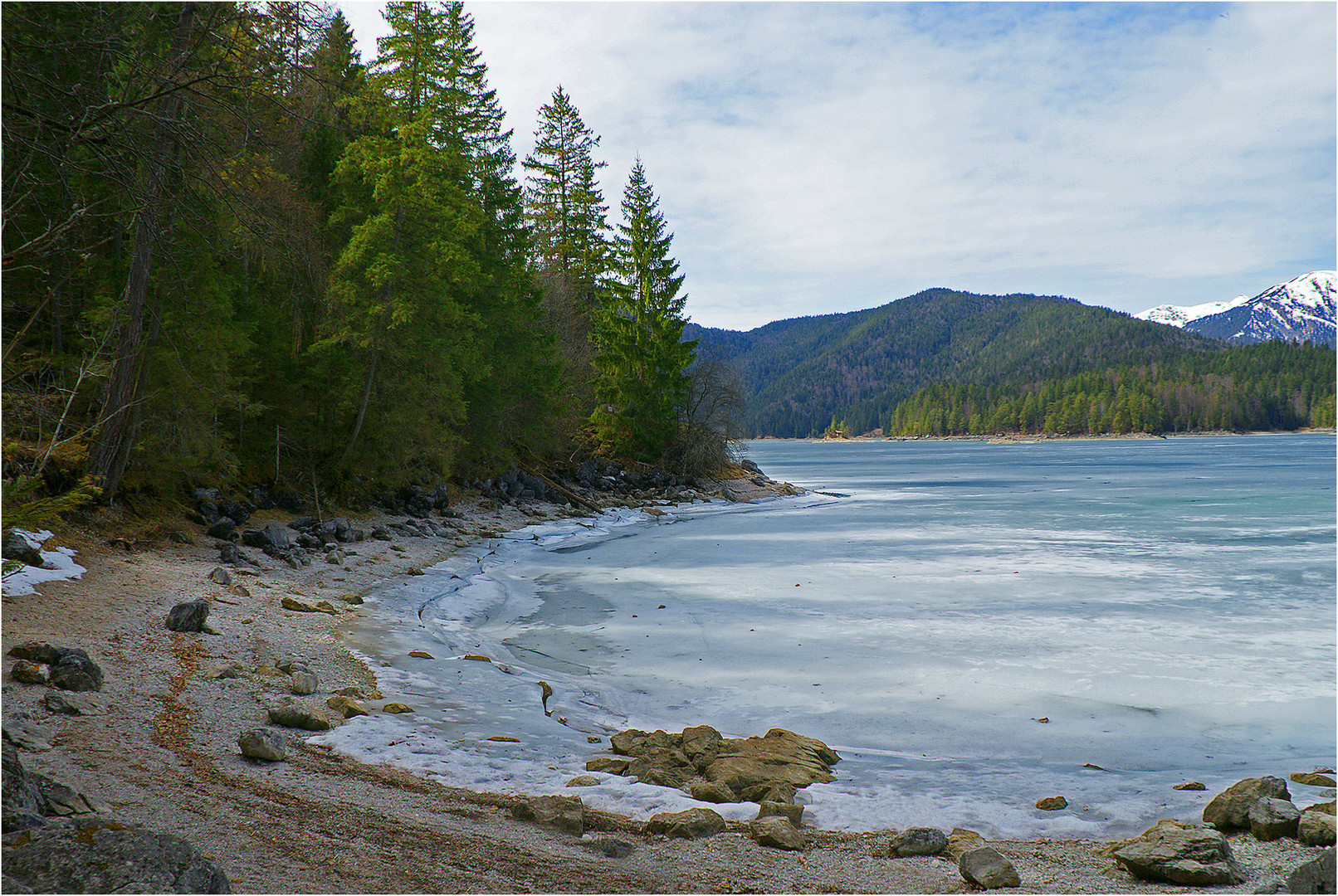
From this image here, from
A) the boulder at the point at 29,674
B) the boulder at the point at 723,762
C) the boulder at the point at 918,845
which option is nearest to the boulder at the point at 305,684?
the boulder at the point at 29,674

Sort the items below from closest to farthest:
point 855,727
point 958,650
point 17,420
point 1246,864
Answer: point 1246,864
point 17,420
point 855,727
point 958,650

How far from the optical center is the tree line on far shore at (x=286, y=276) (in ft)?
15.3

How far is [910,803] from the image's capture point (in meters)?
5.79

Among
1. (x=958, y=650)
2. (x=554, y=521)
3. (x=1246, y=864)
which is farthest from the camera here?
(x=554, y=521)

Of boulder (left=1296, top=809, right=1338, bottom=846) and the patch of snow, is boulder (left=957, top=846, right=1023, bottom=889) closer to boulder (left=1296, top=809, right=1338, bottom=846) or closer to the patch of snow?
boulder (left=1296, top=809, right=1338, bottom=846)

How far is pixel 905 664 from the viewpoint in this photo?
995 cm

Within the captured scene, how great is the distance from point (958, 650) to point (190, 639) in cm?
957

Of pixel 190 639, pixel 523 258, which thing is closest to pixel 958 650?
pixel 190 639

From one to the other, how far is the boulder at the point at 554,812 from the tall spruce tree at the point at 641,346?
31.6 meters

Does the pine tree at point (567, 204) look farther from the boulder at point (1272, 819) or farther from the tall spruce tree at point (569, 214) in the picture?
the boulder at point (1272, 819)

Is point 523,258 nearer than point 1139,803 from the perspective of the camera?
No

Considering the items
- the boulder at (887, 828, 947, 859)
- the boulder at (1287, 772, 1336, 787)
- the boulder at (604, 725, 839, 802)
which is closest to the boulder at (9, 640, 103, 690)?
the boulder at (604, 725, 839, 802)

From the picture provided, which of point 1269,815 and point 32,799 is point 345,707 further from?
point 1269,815

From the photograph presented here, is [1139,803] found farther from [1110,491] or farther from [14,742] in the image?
[1110,491]
